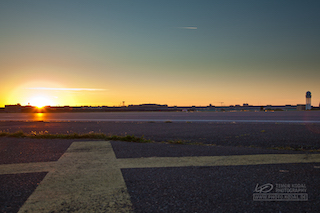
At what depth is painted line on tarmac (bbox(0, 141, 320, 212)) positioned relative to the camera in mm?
3346

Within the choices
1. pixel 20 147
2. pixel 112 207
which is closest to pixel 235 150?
pixel 112 207

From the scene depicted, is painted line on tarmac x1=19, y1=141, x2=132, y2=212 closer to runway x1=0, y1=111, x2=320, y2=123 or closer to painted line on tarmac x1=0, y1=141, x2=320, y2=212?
painted line on tarmac x1=0, y1=141, x2=320, y2=212

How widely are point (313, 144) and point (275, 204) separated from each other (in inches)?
269

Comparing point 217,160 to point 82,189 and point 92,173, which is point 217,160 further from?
point 82,189

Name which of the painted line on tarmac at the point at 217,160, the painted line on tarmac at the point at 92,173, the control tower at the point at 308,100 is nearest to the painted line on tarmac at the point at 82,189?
the painted line on tarmac at the point at 92,173

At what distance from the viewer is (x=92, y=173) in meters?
4.86

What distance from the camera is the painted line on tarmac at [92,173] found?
11.0 feet

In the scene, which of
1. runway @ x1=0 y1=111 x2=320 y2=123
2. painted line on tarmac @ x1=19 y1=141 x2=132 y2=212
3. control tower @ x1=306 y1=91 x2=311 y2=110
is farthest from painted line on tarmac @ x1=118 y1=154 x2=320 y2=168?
control tower @ x1=306 y1=91 x2=311 y2=110

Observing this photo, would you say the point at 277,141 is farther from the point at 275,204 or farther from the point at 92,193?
the point at 92,193

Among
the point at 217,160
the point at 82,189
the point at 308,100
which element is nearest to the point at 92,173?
the point at 82,189

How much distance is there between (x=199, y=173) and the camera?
4.83 meters

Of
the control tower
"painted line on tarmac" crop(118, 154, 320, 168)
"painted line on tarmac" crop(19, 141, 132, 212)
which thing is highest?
the control tower

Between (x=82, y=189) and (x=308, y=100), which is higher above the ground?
(x=308, y=100)

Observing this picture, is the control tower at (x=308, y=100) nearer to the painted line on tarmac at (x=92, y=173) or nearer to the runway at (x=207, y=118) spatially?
the runway at (x=207, y=118)
